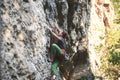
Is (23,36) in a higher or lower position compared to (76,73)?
higher

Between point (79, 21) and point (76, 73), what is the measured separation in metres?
2.49

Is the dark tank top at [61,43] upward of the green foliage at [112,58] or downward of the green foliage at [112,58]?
upward

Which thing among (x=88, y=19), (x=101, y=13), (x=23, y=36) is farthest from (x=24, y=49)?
(x=101, y=13)

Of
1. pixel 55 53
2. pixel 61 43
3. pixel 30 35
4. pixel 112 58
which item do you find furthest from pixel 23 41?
pixel 112 58

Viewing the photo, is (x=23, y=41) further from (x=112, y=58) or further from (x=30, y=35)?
(x=112, y=58)

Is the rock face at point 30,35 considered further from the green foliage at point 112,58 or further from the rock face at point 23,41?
the green foliage at point 112,58

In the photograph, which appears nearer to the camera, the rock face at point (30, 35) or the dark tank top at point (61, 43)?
the rock face at point (30, 35)

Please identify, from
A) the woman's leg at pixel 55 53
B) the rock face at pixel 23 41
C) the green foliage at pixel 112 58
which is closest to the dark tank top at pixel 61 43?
the woman's leg at pixel 55 53

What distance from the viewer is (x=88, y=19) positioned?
1421 centimetres

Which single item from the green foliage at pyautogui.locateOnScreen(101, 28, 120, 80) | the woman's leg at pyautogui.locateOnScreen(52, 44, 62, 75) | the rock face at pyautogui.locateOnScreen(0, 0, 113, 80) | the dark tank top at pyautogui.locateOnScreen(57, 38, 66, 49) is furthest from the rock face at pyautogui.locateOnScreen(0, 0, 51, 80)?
the green foliage at pyautogui.locateOnScreen(101, 28, 120, 80)

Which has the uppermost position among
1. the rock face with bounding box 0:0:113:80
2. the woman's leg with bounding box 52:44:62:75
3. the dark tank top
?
the rock face with bounding box 0:0:113:80

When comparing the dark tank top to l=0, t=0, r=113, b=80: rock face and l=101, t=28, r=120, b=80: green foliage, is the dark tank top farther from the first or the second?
l=101, t=28, r=120, b=80: green foliage

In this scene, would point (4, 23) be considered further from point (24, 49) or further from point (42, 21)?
point (42, 21)

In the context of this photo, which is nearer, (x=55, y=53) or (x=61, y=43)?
(x=55, y=53)
